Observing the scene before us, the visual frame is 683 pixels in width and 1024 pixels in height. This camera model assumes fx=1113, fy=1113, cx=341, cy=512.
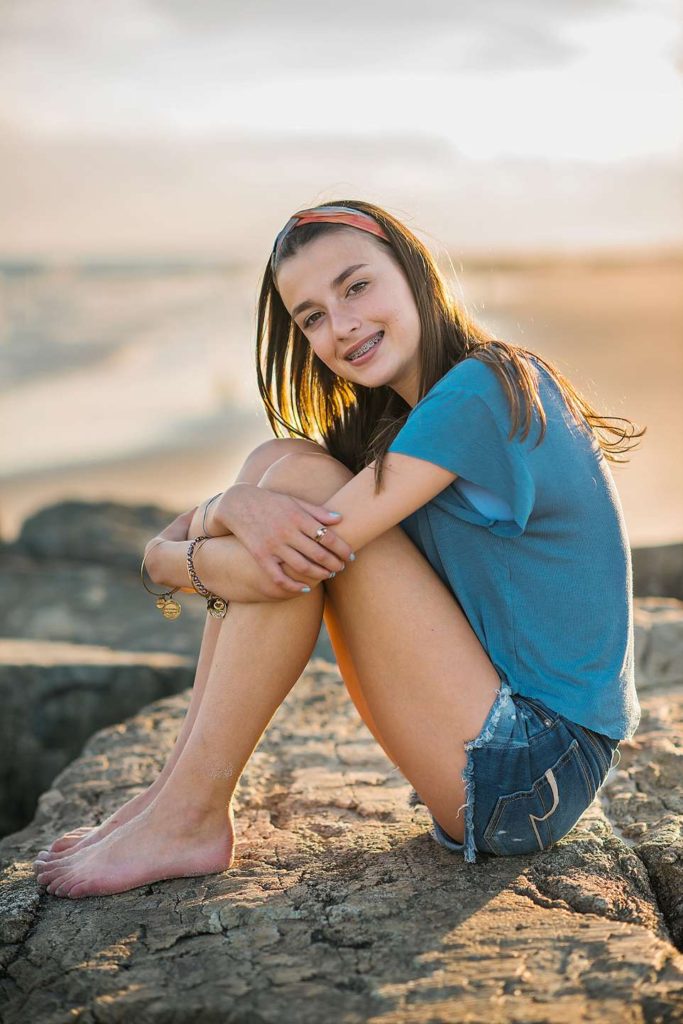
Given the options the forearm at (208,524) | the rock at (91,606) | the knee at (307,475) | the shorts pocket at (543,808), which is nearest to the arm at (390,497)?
the knee at (307,475)

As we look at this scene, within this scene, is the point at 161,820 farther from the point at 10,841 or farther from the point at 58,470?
the point at 58,470

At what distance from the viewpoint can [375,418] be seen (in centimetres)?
276

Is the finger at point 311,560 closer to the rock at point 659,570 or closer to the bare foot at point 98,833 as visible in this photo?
the bare foot at point 98,833

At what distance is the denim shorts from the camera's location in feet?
7.02

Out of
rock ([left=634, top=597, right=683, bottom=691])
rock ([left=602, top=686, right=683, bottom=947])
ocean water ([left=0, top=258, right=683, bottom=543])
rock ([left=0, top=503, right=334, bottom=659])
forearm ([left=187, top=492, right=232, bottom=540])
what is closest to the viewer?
rock ([left=602, top=686, right=683, bottom=947])

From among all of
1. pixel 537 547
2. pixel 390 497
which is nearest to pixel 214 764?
pixel 390 497

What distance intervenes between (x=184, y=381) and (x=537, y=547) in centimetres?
934

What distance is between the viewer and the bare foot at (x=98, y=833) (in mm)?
2459

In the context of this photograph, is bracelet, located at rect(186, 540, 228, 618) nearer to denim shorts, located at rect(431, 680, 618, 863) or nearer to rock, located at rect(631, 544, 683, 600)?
denim shorts, located at rect(431, 680, 618, 863)

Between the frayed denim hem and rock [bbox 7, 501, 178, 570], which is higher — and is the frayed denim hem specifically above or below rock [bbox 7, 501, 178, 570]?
below

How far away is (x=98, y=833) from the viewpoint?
2492mm

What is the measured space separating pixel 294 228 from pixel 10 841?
162 cm

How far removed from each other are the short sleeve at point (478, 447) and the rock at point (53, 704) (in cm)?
201

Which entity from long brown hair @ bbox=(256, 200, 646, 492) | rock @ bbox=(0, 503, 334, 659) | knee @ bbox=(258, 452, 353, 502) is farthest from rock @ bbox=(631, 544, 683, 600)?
knee @ bbox=(258, 452, 353, 502)
